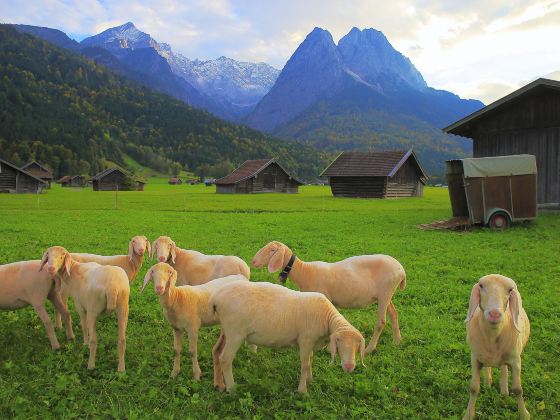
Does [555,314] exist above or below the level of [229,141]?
below

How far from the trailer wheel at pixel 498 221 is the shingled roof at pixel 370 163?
26.5 m

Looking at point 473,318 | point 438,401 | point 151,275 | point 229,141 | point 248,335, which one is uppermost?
point 229,141

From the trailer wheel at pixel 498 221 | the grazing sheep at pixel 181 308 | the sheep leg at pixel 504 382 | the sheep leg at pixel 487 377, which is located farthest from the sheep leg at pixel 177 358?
the trailer wheel at pixel 498 221

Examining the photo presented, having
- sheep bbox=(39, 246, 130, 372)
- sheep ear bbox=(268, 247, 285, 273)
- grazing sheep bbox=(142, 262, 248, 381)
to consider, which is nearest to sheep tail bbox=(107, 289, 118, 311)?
sheep bbox=(39, 246, 130, 372)

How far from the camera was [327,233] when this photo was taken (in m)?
19.3

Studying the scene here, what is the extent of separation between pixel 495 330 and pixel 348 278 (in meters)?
2.53

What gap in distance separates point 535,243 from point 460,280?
22.7 ft

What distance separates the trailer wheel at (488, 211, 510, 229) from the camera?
19.5 metres

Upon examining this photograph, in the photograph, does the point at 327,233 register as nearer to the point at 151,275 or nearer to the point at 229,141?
the point at 151,275

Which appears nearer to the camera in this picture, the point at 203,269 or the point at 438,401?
the point at 438,401

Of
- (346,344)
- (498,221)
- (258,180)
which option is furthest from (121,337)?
(258,180)

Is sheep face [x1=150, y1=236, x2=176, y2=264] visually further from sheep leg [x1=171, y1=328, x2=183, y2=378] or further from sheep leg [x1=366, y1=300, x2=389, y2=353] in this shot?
sheep leg [x1=366, y1=300, x2=389, y2=353]

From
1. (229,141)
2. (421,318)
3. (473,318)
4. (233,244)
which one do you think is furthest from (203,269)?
(229,141)

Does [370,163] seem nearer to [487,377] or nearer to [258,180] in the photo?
[258,180]
